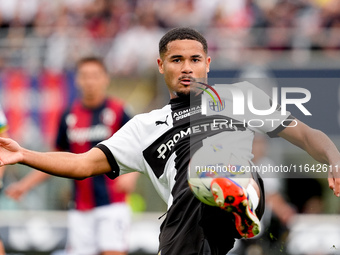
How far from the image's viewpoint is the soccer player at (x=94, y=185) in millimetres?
8102

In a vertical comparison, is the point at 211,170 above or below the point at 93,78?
below

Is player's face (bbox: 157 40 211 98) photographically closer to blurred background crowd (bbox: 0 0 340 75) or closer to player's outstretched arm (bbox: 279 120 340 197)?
player's outstretched arm (bbox: 279 120 340 197)

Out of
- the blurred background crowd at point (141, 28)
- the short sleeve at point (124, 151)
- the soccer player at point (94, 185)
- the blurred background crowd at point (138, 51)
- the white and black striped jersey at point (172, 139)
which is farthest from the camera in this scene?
the blurred background crowd at point (141, 28)

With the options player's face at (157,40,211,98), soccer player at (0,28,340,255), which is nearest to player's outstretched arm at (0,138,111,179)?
soccer player at (0,28,340,255)

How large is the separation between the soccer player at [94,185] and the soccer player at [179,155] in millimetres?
3427

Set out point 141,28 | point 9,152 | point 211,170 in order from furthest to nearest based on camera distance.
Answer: point 141,28 < point 9,152 < point 211,170

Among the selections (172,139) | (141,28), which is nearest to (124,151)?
(172,139)

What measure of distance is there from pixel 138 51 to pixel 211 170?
8132 millimetres

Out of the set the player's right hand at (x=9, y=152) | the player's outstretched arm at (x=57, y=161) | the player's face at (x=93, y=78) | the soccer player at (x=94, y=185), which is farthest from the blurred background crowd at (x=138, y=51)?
the player's right hand at (x=9, y=152)

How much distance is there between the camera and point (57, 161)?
4.42 metres

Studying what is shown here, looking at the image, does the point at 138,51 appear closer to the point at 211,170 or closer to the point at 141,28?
the point at 141,28

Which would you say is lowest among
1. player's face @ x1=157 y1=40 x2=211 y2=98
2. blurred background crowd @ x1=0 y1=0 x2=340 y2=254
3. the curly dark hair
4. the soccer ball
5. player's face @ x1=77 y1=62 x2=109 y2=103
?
the soccer ball

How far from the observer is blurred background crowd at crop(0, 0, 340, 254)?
10.5 meters

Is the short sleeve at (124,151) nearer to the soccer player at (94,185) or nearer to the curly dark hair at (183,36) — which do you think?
the curly dark hair at (183,36)
